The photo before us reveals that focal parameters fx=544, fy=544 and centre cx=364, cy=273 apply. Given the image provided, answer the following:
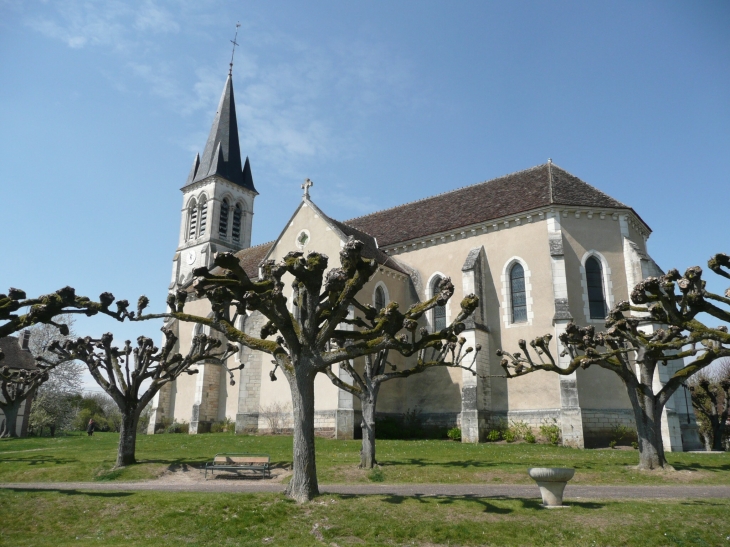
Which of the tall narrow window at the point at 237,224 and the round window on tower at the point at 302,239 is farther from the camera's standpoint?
the tall narrow window at the point at 237,224

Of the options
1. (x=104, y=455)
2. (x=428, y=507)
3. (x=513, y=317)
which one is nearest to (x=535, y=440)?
(x=513, y=317)

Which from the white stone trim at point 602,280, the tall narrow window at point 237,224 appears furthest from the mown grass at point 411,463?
the tall narrow window at point 237,224

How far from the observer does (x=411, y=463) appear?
15.9m

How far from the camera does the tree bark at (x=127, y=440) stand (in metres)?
16.7

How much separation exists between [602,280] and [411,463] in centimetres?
1375

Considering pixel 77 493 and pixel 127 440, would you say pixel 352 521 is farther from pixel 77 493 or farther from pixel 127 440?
pixel 127 440

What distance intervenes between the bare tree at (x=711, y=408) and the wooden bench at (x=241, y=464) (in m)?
17.5

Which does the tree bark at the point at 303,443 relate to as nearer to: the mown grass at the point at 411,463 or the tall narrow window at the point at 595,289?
the mown grass at the point at 411,463

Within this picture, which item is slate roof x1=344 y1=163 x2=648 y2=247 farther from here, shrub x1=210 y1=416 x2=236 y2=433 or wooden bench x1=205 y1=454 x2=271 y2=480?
wooden bench x1=205 y1=454 x2=271 y2=480

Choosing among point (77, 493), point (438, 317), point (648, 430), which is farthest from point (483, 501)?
point (438, 317)

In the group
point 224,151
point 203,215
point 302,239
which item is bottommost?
point 302,239

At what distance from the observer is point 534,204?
2561cm

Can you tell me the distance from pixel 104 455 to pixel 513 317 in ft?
58.5

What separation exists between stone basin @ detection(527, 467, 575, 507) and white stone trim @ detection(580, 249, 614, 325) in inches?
583
